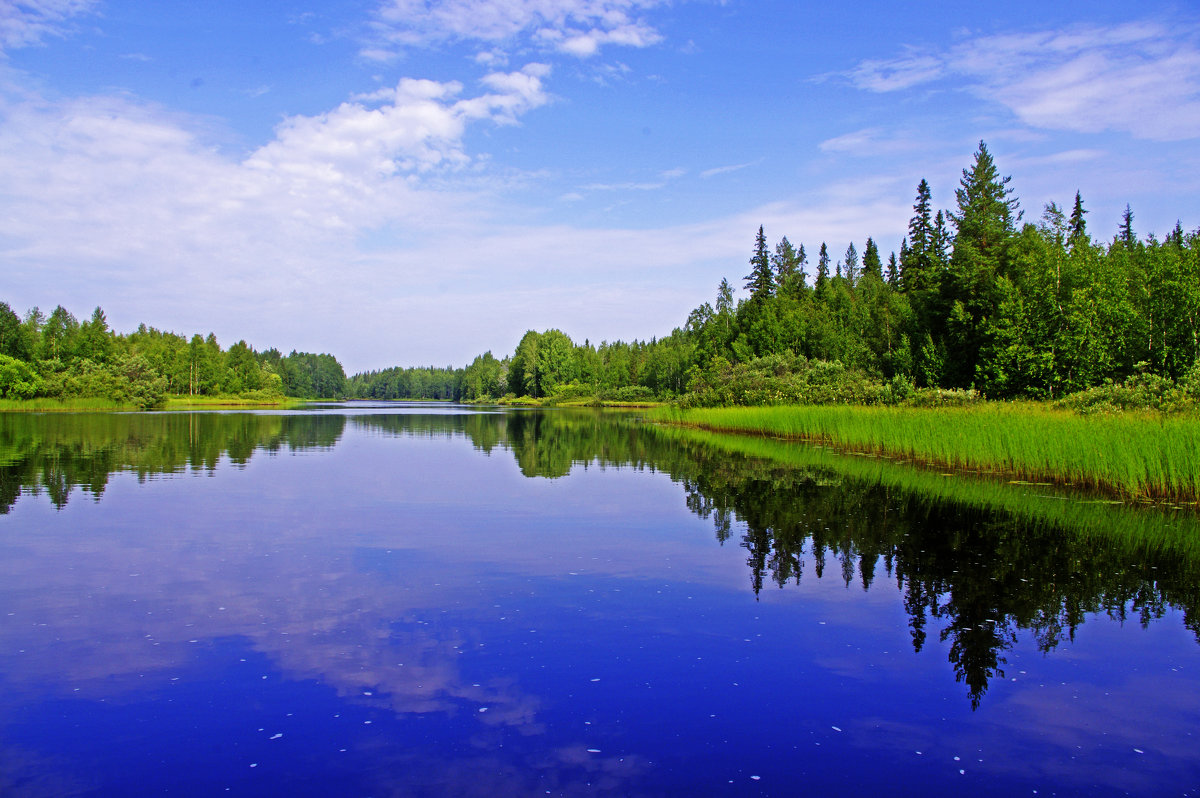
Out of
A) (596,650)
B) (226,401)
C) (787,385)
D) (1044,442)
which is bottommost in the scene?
(596,650)

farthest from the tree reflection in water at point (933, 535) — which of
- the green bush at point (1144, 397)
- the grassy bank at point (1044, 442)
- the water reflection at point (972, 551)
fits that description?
the green bush at point (1144, 397)

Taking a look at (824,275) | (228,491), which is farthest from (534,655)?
(824,275)

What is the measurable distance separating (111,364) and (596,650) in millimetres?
99434

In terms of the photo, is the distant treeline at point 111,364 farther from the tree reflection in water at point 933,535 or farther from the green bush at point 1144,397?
the green bush at point 1144,397

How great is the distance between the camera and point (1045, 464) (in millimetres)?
18312

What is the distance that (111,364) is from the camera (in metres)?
87.3

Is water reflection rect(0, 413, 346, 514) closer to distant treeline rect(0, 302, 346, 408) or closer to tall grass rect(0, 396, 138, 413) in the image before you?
tall grass rect(0, 396, 138, 413)

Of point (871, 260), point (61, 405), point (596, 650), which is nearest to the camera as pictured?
point (596, 650)

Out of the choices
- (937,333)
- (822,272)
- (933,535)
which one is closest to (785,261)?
(822,272)

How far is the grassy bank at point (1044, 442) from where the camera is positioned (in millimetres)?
14695

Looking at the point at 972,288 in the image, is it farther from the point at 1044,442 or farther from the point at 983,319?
the point at 1044,442

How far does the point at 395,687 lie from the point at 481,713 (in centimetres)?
91

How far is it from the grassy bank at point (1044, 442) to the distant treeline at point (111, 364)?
7650cm

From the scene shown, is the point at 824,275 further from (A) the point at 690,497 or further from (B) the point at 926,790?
(B) the point at 926,790
